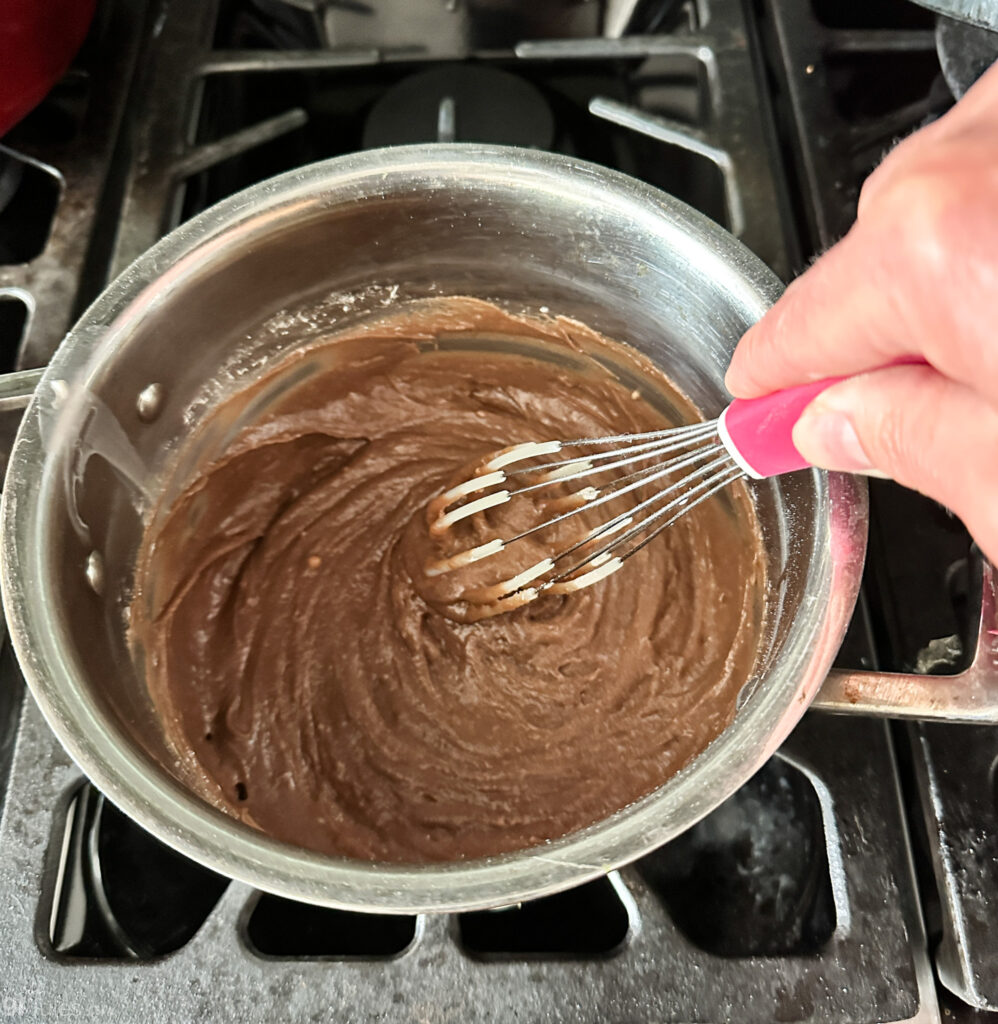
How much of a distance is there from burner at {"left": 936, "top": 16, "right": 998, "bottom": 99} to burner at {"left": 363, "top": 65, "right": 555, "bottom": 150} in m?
0.55

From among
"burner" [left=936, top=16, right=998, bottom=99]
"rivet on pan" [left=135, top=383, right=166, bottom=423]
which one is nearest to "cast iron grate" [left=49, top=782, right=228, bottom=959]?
"rivet on pan" [left=135, top=383, right=166, bottom=423]

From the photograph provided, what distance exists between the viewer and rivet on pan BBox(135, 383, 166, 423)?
0.97m

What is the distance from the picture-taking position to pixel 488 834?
0.96 metres

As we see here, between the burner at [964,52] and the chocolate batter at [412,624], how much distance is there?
0.55 metres

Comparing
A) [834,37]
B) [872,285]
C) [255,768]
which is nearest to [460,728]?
[255,768]

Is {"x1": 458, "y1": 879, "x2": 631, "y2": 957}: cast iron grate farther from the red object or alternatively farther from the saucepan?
the red object

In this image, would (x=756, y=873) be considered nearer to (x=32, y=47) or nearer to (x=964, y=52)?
(x=964, y=52)

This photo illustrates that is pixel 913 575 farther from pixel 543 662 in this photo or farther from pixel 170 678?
pixel 170 678

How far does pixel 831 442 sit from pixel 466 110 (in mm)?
902

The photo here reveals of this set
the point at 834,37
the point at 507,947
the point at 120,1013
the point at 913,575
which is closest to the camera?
the point at 120,1013

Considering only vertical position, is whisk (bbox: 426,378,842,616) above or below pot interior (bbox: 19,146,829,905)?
below

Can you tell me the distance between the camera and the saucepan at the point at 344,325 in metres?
0.70

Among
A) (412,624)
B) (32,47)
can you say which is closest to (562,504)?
(412,624)

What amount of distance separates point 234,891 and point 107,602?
0.35 meters
